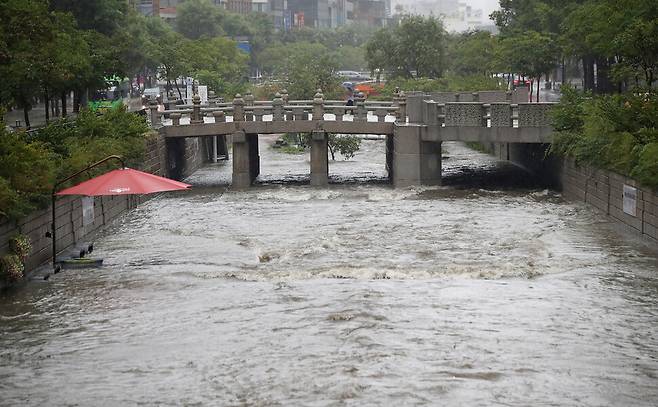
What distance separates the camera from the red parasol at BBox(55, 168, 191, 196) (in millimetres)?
27219

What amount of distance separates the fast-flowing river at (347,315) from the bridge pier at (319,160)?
9829 mm

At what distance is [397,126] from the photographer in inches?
1794

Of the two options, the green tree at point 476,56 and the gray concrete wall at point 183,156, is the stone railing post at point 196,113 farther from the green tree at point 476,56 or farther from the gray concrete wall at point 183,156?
the green tree at point 476,56

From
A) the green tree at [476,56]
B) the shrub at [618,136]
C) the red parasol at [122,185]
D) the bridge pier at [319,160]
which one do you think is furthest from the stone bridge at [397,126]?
the green tree at [476,56]

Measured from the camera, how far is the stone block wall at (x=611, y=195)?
30156 millimetres

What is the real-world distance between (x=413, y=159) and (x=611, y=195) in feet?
40.7

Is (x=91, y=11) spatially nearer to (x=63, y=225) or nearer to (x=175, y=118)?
(x=175, y=118)

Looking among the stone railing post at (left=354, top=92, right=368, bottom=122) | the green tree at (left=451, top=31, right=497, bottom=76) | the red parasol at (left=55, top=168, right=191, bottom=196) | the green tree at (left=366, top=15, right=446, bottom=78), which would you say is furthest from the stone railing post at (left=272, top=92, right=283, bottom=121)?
the green tree at (left=366, top=15, right=446, bottom=78)

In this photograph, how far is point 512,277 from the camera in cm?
2656

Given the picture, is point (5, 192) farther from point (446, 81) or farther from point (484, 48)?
point (484, 48)

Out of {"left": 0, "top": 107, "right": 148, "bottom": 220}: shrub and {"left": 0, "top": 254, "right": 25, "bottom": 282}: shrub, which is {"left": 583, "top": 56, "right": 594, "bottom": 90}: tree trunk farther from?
{"left": 0, "top": 254, "right": 25, "bottom": 282}: shrub

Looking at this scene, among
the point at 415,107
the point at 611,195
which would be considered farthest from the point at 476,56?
the point at 611,195

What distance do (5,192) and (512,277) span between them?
37.7 feet

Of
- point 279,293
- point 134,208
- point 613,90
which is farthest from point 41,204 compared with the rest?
point 613,90
